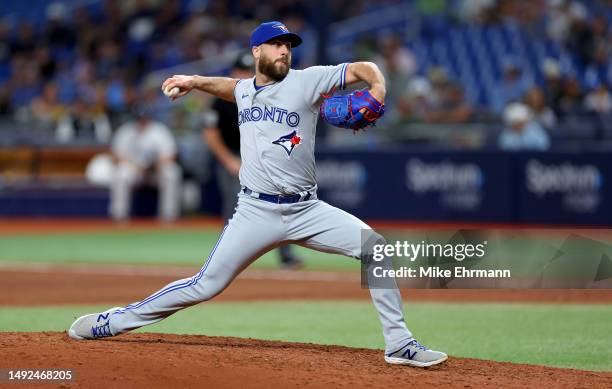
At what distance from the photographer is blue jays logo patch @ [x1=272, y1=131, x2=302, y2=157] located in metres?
6.45

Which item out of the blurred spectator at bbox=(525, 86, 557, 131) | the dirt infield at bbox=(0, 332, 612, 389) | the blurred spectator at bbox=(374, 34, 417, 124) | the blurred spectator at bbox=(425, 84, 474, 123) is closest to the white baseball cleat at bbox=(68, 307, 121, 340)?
the dirt infield at bbox=(0, 332, 612, 389)

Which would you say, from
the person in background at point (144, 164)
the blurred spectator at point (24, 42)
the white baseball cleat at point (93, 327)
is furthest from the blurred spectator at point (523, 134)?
the blurred spectator at point (24, 42)

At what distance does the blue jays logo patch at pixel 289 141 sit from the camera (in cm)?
645

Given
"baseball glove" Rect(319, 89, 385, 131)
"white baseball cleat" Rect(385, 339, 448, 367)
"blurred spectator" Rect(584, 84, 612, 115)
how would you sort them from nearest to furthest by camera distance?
"baseball glove" Rect(319, 89, 385, 131)
"white baseball cleat" Rect(385, 339, 448, 367)
"blurred spectator" Rect(584, 84, 612, 115)

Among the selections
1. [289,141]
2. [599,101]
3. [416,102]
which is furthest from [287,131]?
[416,102]

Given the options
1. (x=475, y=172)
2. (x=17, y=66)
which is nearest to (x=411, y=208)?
(x=475, y=172)

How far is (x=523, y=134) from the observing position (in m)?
18.5

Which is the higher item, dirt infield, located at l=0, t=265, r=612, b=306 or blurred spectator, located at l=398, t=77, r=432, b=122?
blurred spectator, located at l=398, t=77, r=432, b=122

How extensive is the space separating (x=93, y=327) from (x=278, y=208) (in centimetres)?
138

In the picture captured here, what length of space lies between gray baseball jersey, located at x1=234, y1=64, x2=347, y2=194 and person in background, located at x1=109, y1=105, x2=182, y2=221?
47.8ft

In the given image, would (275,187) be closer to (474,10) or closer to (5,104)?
(474,10)

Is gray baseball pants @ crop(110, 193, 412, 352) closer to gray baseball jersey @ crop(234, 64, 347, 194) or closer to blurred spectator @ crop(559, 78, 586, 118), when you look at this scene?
gray baseball jersey @ crop(234, 64, 347, 194)

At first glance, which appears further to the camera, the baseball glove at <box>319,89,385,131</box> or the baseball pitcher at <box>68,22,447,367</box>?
the baseball pitcher at <box>68,22,447,367</box>

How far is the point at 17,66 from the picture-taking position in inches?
1109
